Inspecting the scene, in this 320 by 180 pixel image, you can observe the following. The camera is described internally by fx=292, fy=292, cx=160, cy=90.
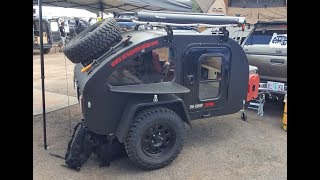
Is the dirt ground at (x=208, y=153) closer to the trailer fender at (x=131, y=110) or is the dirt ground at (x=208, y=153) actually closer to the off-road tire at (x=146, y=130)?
the off-road tire at (x=146, y=130)

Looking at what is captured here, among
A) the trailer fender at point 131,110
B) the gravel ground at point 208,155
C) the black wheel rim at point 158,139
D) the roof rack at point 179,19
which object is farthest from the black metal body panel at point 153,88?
the gravel ground at point 208,155

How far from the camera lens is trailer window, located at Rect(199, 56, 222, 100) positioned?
4.59 m

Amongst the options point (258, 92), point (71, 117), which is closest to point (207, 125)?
point (258, 92)

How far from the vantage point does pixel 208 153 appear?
15.0ft

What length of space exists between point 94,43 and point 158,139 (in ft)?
5.18

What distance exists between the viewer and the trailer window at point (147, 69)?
13.1 ft

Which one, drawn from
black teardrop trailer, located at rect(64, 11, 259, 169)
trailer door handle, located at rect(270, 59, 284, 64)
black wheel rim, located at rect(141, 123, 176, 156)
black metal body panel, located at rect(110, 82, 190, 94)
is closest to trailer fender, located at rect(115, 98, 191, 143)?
black teardrop trailer, located at rect(64, 11, 259, 169)

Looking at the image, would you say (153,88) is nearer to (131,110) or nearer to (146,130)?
(131,110)

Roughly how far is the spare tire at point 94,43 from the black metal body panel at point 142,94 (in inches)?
8.3

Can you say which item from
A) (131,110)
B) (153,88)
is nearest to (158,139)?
(131,110)

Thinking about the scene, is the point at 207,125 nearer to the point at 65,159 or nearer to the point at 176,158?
the point at 176,158

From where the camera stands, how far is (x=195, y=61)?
4.45m

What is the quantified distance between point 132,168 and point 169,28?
205 centimetres

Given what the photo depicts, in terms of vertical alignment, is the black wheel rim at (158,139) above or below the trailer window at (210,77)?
below
